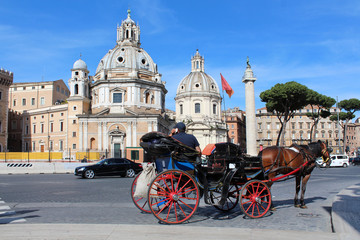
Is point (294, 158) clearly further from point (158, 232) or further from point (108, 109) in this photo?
point (108, 109)

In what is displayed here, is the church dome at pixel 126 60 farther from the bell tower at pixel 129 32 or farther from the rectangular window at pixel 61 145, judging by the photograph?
the rectangular window at pixel 61 145

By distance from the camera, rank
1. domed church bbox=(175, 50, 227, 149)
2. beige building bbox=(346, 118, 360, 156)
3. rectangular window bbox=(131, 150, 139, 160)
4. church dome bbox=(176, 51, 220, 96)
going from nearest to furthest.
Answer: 1. rectangular window bbox=(131, 150, 139, 160)
2. domed church bbox=(175, 50, 227, 149)
3. church dome bbox=(176, 51, 220, 96)
4. beige building bbox=(346, 118, 360, 156)

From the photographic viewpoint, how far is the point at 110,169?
2152 centimetres

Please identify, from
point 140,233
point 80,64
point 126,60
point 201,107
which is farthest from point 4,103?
point 140,233

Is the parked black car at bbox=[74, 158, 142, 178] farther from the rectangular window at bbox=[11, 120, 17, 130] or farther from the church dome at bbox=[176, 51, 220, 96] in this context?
the church dome at bbox=[176, 51, 220, 96]

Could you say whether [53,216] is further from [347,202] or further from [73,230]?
[347,202]

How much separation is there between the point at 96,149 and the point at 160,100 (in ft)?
45.2

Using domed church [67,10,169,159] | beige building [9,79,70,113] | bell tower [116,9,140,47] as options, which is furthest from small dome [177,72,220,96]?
beige building [9,79,70,113]

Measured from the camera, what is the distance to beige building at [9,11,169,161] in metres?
49.4

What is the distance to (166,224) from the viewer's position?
6168 mm

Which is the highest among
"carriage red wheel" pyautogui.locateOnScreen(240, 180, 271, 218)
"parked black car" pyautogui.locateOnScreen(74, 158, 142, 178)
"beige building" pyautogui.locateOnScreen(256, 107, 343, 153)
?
"beige building" pyautogui.locateOnScreen(256, 107, 343, 153)

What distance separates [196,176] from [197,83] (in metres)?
69.5

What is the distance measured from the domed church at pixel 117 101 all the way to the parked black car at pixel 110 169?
23.0 meters

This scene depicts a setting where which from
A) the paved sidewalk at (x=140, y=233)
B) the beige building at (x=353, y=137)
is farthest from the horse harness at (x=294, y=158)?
the beige building at (x=353, y=137)
